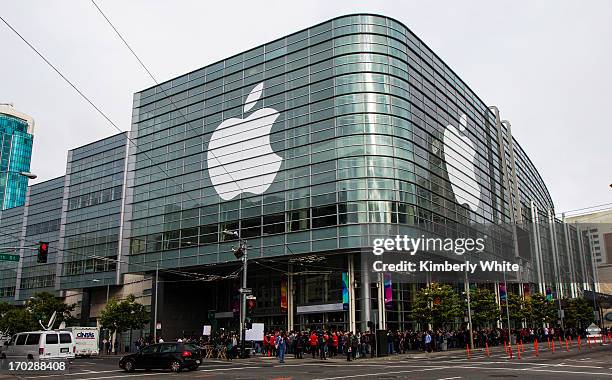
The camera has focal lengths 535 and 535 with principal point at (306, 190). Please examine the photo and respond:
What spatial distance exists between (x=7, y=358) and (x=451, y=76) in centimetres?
5469

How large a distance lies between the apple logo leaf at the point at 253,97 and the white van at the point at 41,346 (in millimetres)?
34801

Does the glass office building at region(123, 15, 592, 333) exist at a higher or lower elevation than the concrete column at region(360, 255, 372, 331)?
higher

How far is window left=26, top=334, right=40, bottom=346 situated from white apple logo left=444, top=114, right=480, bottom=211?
144ft

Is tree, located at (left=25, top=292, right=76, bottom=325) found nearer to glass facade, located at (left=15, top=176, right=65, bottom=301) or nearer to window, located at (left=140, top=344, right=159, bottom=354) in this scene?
glass facade, located at (left=15, top=176, right=65, bottom=301)

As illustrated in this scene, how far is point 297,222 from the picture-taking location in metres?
49.2

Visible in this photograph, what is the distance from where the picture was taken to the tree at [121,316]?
55.2 m

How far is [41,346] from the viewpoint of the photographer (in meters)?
24.2

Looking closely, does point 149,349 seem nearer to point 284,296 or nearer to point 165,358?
point 165,358

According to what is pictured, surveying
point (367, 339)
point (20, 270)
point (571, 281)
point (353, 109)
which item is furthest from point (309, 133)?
point (571, 281)

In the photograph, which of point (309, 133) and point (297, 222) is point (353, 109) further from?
point (297, 222)

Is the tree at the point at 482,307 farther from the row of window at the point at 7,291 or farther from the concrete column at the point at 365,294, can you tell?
the row of window at the point at 7,291

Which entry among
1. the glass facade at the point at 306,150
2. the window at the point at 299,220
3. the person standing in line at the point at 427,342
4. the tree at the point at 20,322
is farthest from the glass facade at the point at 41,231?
the person standing in line at the point at 427,342

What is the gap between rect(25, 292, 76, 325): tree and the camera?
216 ft

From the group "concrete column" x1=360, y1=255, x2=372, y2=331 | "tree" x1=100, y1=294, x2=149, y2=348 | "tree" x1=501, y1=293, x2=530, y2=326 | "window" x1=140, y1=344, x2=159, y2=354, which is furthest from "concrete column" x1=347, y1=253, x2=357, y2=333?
"tree" x1=501, y1=293, x2=530, y2=326
